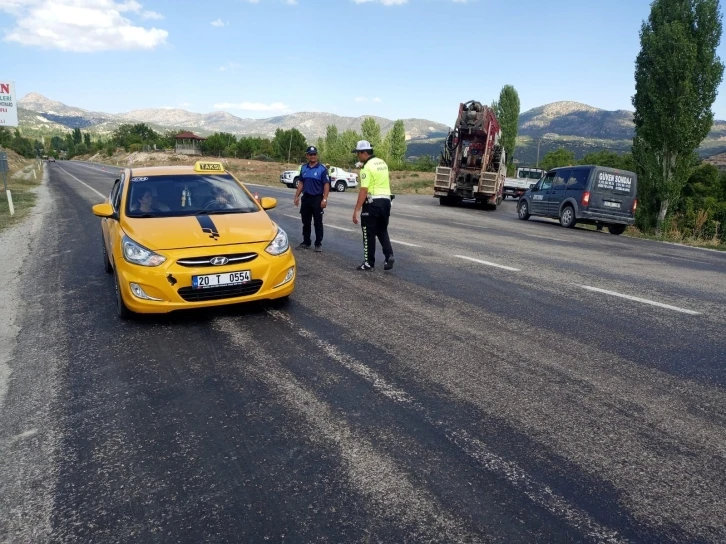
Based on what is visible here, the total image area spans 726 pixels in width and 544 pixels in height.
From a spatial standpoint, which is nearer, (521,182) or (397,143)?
(521,182)

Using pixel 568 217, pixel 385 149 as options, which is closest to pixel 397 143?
pixel 385 149

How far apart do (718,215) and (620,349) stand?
27.8 meters

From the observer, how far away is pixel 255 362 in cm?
435

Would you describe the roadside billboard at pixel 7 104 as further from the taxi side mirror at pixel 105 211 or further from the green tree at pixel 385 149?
the green tree at pixel 385 149

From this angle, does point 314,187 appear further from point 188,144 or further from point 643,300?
point 188,144

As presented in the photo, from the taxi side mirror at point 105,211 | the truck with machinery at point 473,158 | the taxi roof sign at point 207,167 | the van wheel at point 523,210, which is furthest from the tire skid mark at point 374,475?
the truck with machinery at point 473,158

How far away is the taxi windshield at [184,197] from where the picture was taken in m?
6.27

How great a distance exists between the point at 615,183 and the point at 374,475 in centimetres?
1660

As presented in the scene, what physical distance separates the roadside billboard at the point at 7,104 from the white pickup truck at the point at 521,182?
28623 millimetres

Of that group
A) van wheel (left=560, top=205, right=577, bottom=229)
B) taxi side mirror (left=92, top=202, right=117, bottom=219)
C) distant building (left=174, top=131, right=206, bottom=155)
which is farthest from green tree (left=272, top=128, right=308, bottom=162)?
taxi side mirror (left=92, top=202, right=117, bottom=219)

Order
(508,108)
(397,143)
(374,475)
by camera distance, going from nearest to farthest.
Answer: (374,475), (508,108), (397,143)

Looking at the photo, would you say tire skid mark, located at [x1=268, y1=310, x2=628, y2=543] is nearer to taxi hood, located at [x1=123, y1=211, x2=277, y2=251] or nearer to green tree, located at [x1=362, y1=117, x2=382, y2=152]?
taxi hood, located at [x1=123, y1=211, x2=277, y2=251]

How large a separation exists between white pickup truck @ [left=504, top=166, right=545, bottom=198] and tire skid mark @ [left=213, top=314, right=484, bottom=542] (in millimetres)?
35550

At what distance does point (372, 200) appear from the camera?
784 centimetres
